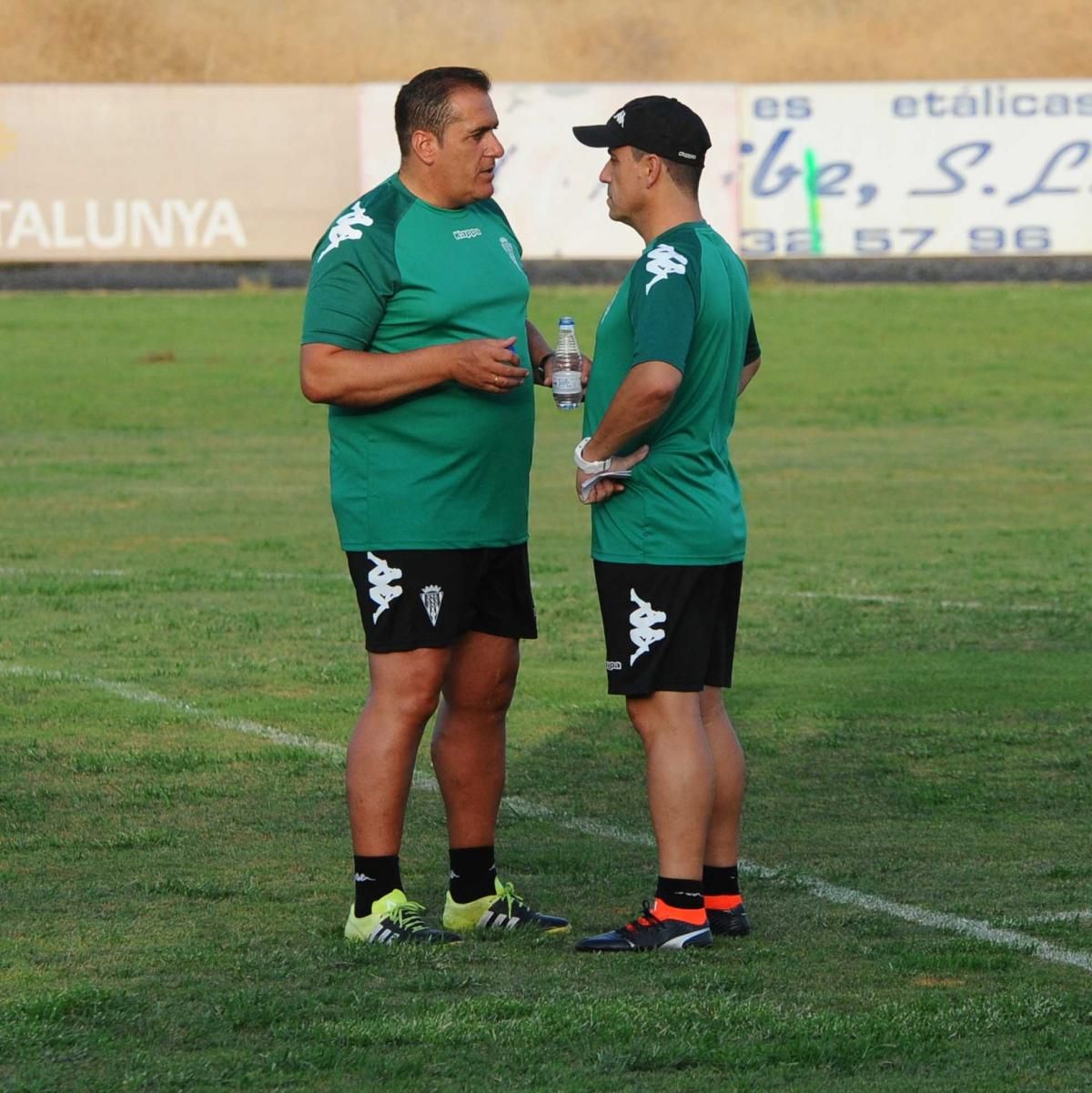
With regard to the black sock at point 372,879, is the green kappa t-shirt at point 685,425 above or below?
above

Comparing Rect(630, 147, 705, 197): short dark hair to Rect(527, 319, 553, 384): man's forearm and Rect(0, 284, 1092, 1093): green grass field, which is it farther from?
Rect(0, 284, 1092, 1093): green grass field

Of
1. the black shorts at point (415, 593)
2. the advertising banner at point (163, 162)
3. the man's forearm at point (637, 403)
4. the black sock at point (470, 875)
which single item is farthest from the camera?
the advertising banner at point (163, 162)

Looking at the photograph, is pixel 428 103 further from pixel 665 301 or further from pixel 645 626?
pixel 645 626

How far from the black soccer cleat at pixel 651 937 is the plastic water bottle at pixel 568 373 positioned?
1325 mm

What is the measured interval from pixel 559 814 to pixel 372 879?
66.4 inches

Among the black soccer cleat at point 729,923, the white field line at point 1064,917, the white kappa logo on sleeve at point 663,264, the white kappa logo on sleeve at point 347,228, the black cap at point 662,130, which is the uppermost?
the black cap at point 662,130

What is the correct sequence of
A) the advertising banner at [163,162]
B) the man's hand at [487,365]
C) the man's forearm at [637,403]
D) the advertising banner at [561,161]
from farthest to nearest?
the advertising banner at [163,162]
the advertising banner at [561,161]
the man's hand at [487,365]
the man's forearm at [637,403]

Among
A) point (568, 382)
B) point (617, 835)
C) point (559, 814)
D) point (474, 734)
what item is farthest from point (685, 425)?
point (559, 814)

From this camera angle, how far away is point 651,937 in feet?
19.5

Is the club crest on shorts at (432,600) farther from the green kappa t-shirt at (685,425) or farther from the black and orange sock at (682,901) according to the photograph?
the black and orange sock at (682,901)

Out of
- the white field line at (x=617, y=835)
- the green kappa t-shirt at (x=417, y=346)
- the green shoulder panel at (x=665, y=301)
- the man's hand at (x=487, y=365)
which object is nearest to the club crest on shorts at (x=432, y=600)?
the green kappa t-shirt at (x=417, y=346)

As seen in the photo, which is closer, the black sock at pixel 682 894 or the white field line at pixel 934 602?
the black sock at pixel 682 894

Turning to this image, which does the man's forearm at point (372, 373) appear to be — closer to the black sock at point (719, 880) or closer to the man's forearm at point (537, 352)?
the man's forearm at point (537, 352)

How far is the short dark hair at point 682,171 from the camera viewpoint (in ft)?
19.6
